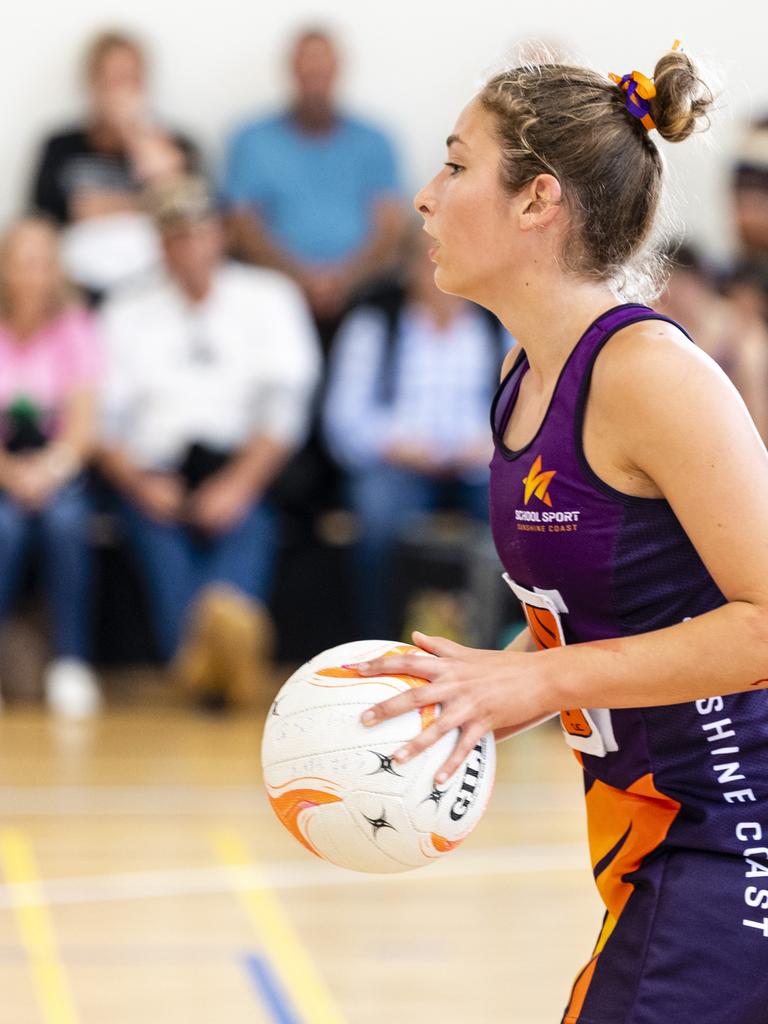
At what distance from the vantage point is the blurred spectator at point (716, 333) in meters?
5.48

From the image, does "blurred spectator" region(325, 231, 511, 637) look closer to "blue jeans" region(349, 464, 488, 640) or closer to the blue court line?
"blue jeans" region(349, 464, 488, 640)

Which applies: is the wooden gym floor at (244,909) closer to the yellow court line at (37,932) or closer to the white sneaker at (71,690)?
the yellow court line at (37,932)

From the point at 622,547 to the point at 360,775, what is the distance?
0.39 metres

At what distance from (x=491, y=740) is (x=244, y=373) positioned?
443 centimetres

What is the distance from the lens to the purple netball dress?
5.65 ft

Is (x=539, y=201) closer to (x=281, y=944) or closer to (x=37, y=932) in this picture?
(x=281, y=944)

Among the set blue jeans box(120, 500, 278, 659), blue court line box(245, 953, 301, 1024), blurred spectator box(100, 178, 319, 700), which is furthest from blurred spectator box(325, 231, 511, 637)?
blue court line box(245, 953, 301, 1024)

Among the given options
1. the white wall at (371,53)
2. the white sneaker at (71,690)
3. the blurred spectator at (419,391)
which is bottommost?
the white sneaker at (71,690)

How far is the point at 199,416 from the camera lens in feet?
20.1

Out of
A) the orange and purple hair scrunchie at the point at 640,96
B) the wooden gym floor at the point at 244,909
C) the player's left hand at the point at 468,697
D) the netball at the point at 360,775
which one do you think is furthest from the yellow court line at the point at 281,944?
the orange and purple hair scrunchie at the point at 640,96

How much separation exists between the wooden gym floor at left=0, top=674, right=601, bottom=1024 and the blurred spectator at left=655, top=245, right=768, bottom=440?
5.13 ft

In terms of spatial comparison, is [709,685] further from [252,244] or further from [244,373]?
[252,244]

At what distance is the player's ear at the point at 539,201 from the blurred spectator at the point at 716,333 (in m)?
3.61

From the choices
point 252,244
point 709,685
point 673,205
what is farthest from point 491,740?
point 252,244
